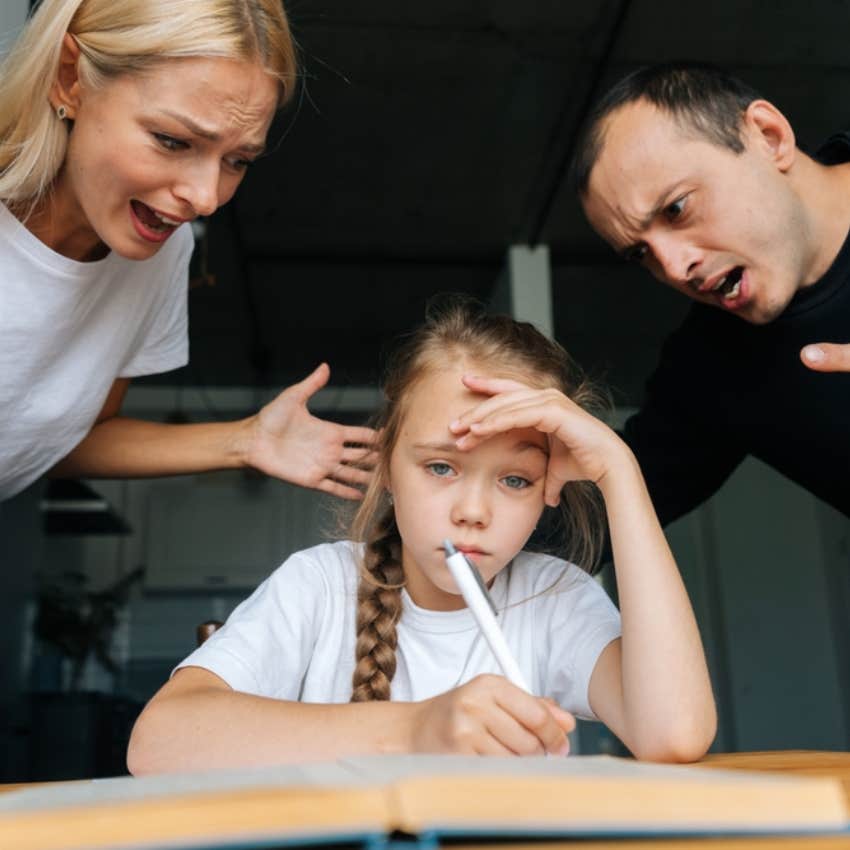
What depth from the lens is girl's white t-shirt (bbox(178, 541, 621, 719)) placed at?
1.01m

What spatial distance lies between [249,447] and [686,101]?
72cm

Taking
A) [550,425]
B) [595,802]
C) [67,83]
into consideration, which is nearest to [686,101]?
[550,425]

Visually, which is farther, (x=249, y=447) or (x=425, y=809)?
(x=249, y=447)

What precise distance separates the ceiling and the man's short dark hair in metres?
1.43

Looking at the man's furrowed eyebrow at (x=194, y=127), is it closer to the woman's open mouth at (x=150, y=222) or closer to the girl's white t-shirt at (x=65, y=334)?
the woman's open mouth at (x=150, y=222)

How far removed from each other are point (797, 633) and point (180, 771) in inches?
178

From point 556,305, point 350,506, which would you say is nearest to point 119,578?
point 556,305

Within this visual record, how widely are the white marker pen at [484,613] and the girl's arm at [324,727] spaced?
0.03 metres

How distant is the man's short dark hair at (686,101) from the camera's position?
117cm

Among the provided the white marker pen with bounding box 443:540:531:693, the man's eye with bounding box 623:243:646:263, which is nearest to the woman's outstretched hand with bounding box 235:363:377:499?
the man's eye with bounding box 623:243:646:263

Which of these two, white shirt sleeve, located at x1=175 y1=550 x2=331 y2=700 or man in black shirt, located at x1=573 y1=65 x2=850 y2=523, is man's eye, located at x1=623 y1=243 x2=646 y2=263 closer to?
man in black shirt, located at x1=573 y1=65 x2=850 y2=523

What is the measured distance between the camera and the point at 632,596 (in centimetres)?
87

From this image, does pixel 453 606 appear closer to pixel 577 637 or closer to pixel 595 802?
pixel 577 637

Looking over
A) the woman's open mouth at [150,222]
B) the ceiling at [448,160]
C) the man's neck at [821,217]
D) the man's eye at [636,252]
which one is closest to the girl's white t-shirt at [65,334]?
the woman's open mouth at [150,222]
